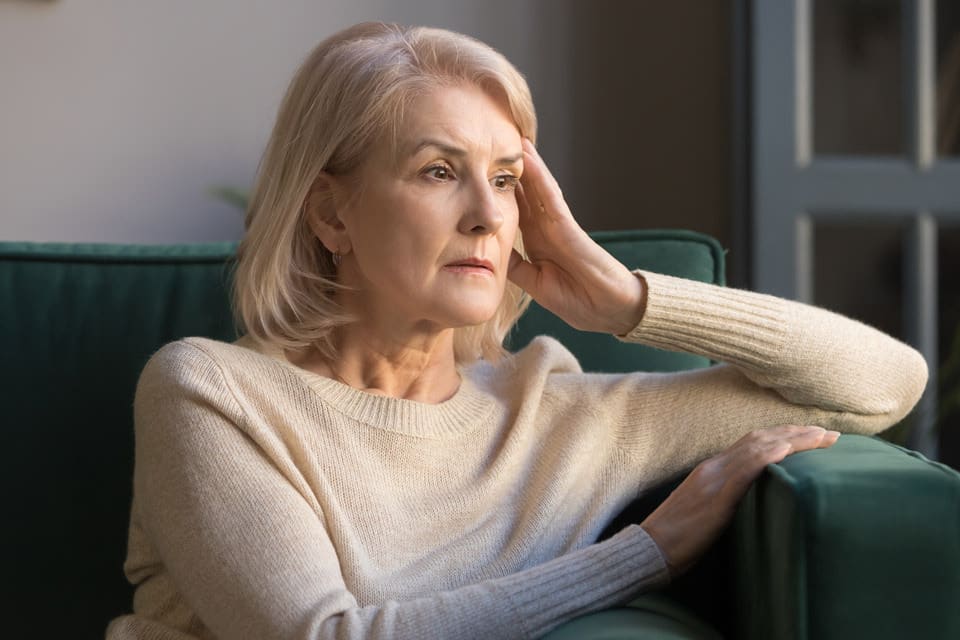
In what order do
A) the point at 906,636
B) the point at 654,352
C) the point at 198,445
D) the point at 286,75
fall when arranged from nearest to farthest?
the point at 906,636
the point at 198,445
the point at 654,352
the point at 286,75

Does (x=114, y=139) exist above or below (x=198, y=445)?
above

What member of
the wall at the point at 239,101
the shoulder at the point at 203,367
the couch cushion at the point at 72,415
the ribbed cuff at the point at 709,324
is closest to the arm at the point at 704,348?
the ribbed cuff at the point at 709,324

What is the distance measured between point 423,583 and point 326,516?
129mm

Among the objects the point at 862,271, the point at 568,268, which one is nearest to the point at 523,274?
the point at 568,268

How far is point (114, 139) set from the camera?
9.37 ft

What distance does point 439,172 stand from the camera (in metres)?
1.34

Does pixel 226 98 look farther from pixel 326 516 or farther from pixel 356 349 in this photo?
pixel 326 516

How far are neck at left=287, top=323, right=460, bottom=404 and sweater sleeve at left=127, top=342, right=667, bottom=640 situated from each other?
0.18m

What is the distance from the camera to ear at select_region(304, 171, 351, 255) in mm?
1415

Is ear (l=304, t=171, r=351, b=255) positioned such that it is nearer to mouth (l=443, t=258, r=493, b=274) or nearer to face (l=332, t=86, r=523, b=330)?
face (l=332, t=86, r=523, b=330)

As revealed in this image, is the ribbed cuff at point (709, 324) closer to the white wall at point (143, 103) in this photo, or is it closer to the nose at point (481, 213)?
the nose at point (481, 213)

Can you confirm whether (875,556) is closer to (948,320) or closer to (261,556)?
(261,556)

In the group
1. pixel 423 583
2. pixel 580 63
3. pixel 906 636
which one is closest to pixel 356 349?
pixel 423 583

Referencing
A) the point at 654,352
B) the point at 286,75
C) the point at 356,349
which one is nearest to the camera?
the point at 356,349
